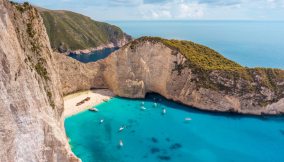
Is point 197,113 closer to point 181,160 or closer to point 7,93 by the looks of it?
point 181,160

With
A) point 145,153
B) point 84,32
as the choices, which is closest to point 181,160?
point 145,153

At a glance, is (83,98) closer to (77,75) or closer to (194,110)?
(77,75)

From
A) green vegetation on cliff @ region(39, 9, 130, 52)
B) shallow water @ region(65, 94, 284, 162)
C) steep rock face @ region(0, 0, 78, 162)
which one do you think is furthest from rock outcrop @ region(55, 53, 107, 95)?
green vegetation on cliff @ region(39, 9, 130, 52)

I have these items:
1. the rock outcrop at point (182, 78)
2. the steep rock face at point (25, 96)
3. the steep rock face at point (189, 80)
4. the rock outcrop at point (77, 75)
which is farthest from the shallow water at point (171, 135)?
the steep rock face at point (25, 96)

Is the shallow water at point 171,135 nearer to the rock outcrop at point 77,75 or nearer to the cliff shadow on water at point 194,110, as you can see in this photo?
the cliff shadow on water at point 194,110

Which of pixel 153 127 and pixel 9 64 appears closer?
pixel 9 64

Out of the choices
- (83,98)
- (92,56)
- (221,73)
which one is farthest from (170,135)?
(92,56)

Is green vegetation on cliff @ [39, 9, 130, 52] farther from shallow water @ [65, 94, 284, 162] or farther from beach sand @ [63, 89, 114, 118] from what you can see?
shallow water @ [65, 94, 284, 162]
